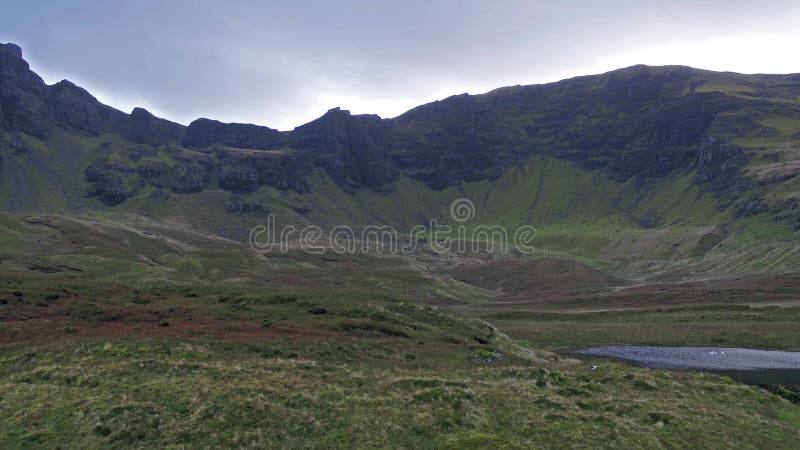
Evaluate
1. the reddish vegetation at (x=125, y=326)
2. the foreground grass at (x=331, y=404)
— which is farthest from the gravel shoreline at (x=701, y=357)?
the reddish vegetation at (x=125, y=326)

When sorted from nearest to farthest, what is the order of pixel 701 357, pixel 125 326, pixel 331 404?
1. pixel 331 404
2. pixel 125 326
3. pixel 701 357

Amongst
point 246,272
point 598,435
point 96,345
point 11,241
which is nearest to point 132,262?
point 246,272

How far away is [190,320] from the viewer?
157 ft

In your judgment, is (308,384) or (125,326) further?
(125,326)

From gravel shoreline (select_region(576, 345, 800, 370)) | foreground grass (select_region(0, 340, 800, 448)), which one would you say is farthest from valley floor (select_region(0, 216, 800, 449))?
gravel shoreline (select_region(576, 345, 800, 370))

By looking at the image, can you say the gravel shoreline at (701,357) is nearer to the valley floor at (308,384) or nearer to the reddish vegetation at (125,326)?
the valley floor at (308,384)

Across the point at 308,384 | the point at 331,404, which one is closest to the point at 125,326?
the point at 308,384

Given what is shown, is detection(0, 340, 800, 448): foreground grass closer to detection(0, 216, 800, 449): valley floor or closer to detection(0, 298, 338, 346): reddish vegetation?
detection(0, 216, 800, 449): valley floor

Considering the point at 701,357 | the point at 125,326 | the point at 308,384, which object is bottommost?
the point at 701,357

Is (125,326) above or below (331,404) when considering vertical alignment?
below

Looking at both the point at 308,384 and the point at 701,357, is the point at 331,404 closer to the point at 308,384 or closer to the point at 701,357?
the point at 308,384

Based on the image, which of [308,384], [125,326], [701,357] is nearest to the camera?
[308,384]

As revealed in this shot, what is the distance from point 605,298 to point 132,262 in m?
118

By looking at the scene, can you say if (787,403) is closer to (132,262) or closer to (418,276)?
(132,262)
